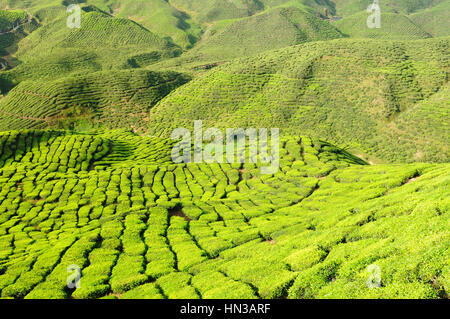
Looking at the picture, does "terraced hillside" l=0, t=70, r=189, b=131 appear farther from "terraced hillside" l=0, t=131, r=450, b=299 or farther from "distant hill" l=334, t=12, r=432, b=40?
"distant hill" l=334, t=12, r=432, b=40

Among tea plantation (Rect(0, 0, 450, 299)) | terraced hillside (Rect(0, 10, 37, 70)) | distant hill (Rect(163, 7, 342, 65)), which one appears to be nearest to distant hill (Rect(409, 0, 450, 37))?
distant hill (Rect(163, 7, 342, 65))

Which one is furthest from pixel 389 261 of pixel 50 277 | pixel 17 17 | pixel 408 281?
pixel 17 17

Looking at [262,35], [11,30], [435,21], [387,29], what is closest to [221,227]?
[262,35]

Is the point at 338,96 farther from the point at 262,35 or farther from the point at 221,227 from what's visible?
the point at 262,35

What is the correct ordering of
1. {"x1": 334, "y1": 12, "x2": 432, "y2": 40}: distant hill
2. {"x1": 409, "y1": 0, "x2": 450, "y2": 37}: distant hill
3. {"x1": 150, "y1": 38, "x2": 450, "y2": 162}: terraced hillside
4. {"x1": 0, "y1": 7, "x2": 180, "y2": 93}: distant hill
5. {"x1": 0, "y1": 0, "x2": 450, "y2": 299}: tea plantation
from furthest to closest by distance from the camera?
{"x1": 409, "y1": 0, "x2": 450, "y2": 37}: distant hill, {"x1": 334, "y1": 12, "x2": 432, "y2": 40}: distant hill, {"x1": 0, "y1": 7, "x2": 180, "y2": 93}: distant hill, {"x1": 150, "y1": 38, "x2": 450, "y2": 162}: terraced hillside, {"x1": 0, "y1": 0, "x2": 450, "y2": 299}: tea plantation

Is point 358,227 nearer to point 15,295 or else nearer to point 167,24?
point 15,295

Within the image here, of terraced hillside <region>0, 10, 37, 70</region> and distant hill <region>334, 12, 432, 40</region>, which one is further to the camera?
distant hill <region>334, 12, 432, 40</region>
